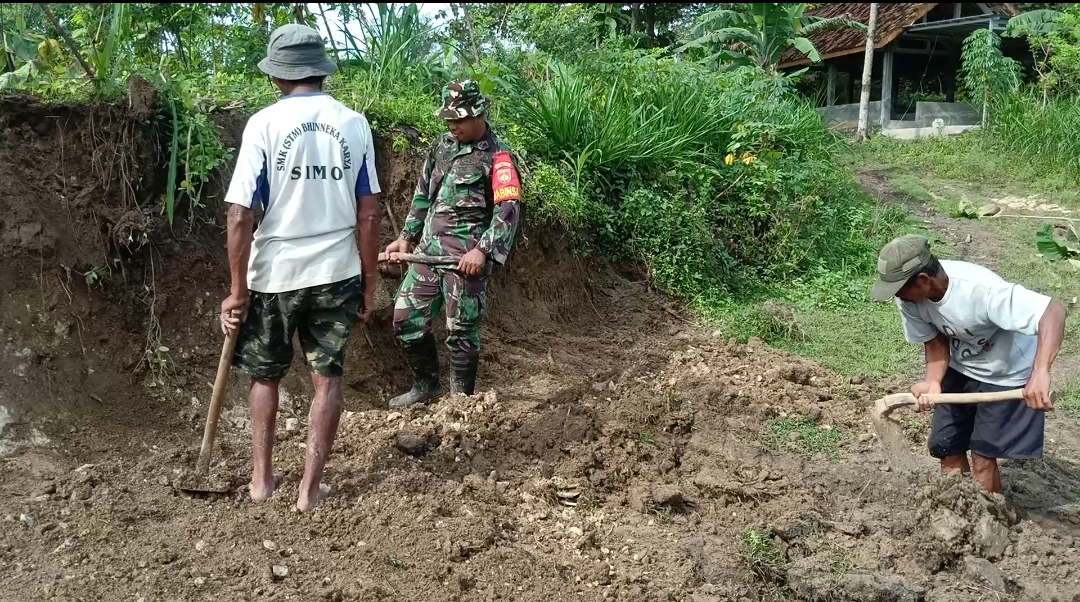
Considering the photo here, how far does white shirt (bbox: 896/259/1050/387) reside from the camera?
358cm

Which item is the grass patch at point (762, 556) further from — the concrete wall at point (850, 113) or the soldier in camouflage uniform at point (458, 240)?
the concrete wall at point (850, 113)

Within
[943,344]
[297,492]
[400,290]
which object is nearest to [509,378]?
[400,290]

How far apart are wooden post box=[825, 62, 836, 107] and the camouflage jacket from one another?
17.1 meters

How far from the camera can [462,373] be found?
16.2 feet

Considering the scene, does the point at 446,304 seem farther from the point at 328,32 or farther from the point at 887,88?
the point at 887,88

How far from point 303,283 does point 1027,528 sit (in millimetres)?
3249

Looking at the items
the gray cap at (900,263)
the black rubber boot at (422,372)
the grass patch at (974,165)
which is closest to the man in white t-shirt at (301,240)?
the black rubber boot at (422,372)

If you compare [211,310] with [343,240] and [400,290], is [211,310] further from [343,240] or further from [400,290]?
[343,240]

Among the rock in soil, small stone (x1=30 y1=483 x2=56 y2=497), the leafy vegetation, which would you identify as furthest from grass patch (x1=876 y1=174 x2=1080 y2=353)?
small stone (x1=30 y1=483 x2=56 y2=497)

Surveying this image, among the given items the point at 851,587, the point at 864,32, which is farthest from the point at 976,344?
the point at 864,32

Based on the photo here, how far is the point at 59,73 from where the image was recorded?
4.98 m

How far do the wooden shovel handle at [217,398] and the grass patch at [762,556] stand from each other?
2215 millimetres

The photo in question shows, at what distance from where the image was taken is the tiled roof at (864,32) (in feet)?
57.5

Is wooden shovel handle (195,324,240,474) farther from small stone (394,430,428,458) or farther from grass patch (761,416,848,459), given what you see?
grass patch (761,416,848,459)
